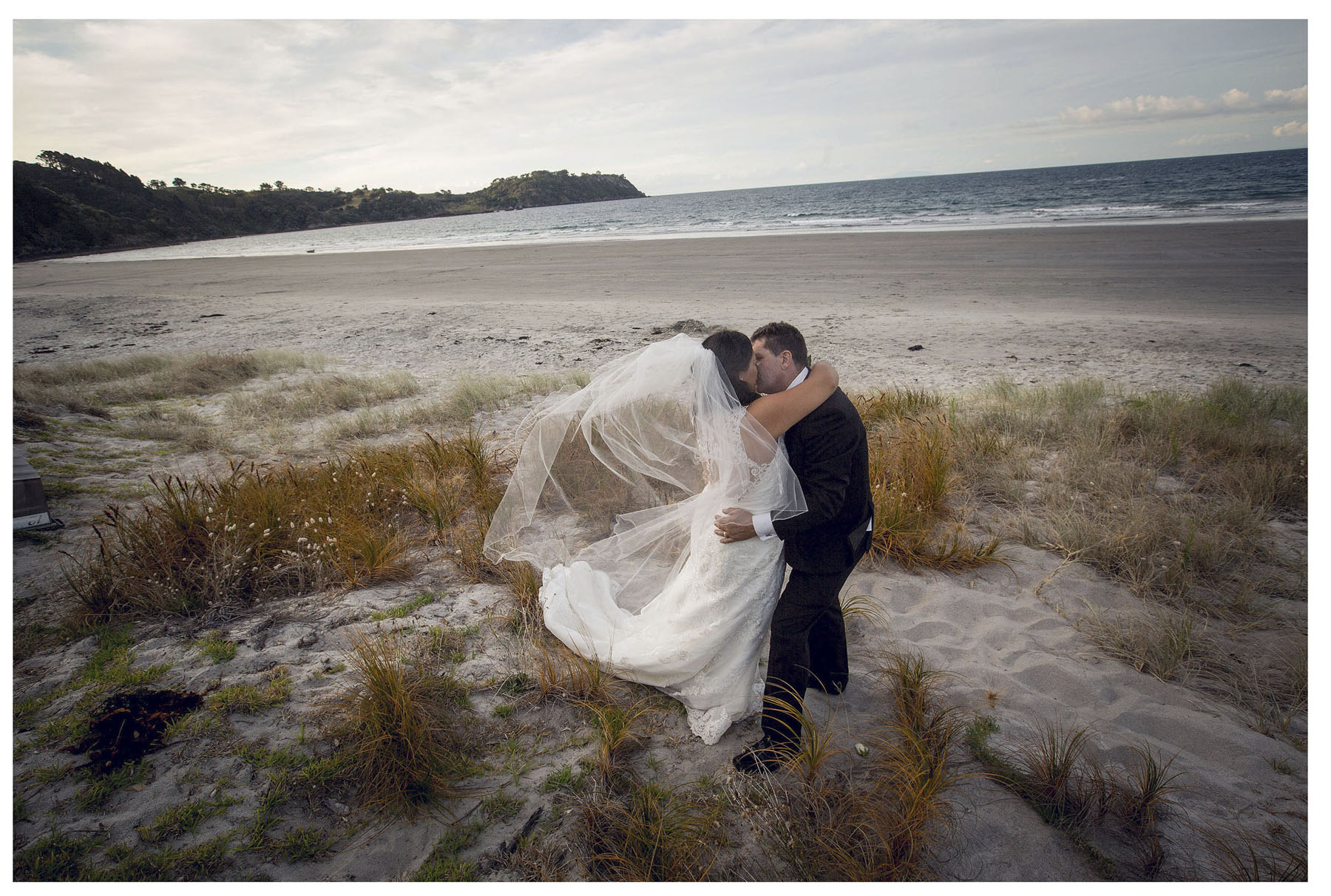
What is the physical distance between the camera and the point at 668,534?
3131 millimetres

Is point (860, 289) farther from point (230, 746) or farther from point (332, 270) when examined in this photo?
point (332, 270)

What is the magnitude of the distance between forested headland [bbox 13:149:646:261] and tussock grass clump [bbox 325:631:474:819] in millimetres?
36868

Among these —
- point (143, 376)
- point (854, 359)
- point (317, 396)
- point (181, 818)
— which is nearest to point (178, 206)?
point (143, 376)

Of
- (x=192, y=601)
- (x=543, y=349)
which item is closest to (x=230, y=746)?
(x=192, y=601)

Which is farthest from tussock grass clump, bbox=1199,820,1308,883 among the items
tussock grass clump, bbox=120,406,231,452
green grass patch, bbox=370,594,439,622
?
tussock grass clump, bbox=120,406,231,452

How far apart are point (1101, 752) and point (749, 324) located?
10.8 m

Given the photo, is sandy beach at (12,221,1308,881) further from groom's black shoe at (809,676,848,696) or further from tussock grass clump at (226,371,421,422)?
tussock grass clump at (226,371,421,422)

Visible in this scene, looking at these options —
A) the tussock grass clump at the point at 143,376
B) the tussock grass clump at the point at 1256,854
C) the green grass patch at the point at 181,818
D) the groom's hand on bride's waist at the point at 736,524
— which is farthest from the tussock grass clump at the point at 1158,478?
the tussock grass clump at the point at 143,376

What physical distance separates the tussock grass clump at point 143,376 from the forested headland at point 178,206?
25553mm

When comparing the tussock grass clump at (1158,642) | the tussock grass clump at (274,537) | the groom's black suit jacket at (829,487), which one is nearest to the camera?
the groom's black suit jacket at (829,487)

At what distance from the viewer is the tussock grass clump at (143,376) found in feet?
27.3

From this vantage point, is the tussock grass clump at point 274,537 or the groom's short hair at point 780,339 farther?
the tussock grass clump at point 274,537

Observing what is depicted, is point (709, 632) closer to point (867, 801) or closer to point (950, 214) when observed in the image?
point (867, 801)

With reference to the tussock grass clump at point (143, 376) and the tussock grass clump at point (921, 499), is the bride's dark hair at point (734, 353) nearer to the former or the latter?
the tussock grass clump at point (921, 499)
